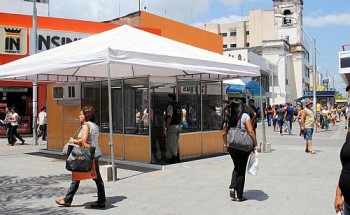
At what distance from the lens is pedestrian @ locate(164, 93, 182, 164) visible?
36.0ft

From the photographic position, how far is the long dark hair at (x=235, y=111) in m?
6.94

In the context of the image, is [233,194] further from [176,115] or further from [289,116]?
[289,116]

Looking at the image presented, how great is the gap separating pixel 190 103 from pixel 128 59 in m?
4.07

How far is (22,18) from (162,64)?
15.2 meters

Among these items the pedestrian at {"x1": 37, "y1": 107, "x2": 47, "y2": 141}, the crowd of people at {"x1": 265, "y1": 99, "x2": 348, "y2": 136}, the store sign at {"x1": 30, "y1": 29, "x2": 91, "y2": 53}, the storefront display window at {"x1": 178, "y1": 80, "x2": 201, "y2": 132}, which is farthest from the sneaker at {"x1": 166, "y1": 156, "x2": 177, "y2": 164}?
the store sign at {"x1": 30, "y1": 29, "x2": 91, "y2": 53}

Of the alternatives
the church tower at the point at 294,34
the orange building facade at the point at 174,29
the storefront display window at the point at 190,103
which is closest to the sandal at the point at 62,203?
the storefront display window at the point at 190,103

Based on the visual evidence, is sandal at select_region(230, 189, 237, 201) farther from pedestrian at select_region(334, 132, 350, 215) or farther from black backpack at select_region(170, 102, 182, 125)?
black backpack at select_region(170, 102, 182, 125)

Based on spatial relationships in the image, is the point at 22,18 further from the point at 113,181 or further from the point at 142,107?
the point at 113,181

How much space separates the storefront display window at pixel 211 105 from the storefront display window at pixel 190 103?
285mm

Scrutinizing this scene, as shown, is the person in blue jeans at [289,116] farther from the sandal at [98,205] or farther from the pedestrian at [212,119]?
the sandal at [98,205]

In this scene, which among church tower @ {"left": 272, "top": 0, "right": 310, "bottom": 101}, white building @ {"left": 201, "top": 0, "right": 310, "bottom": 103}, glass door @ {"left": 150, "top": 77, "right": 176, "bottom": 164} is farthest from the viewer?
church tower @ {"left": 272, "top": 0, "right": 310, "bottom": 101}

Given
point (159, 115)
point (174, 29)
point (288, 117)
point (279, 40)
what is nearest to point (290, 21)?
point (279, 40)

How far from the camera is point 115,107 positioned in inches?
475

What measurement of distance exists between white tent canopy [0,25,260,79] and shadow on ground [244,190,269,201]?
3.59 metres
